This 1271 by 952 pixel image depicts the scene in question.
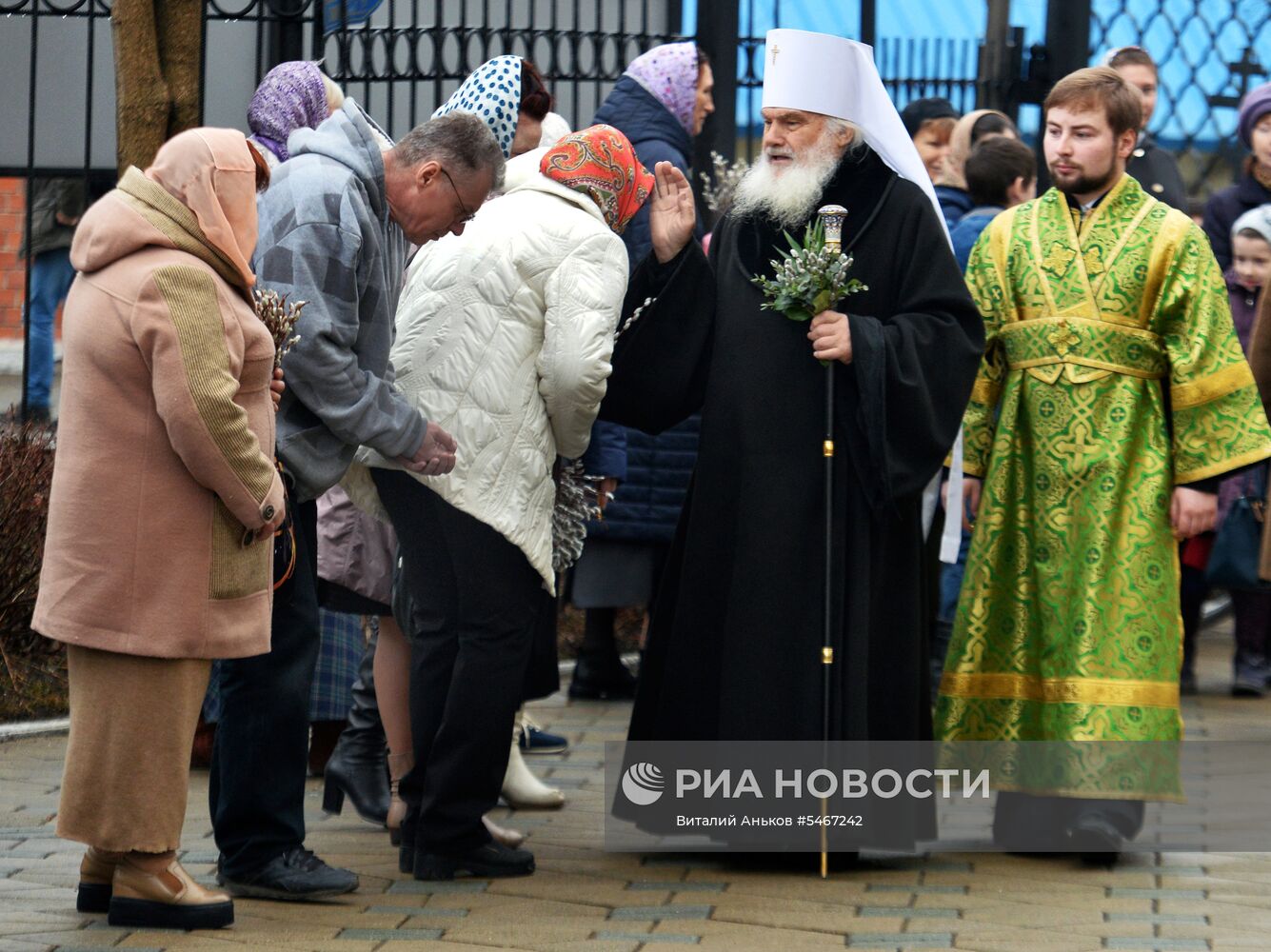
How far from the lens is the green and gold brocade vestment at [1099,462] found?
→ 17.6ft

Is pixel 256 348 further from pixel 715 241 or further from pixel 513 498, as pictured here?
pixel 715 241

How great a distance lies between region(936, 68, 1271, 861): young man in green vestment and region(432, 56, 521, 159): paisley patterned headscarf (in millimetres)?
1354

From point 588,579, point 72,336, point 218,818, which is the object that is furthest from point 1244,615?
point 72,336

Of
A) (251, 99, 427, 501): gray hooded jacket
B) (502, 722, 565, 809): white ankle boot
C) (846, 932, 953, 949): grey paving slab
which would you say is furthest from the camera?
(502, 722, 565, 809): white ankle boot

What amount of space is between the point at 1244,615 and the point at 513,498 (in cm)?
411

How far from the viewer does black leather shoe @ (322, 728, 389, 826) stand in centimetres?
571

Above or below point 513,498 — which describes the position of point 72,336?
above

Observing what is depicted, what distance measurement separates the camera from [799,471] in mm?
5250

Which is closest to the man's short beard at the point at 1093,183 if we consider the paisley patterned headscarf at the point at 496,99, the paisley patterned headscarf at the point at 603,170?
the paisley patterned headscarf at the point at 603,170

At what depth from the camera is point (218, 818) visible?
4742 mm

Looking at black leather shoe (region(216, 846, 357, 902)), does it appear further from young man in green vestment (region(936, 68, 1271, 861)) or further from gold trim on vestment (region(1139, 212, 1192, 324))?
gold trim on vestment (region(1139, 212, 1192, 324))

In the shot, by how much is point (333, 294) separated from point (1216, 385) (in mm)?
2234

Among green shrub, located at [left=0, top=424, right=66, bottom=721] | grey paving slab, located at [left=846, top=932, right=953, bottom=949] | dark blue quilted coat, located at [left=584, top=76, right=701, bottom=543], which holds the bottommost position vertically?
grey paving slab, located at [left=846, top=932, right=953, bottom=949]

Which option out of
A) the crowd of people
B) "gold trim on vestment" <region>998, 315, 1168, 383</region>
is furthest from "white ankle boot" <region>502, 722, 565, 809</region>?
"gold trim on vestment" <region>998, 315, 1168, 383</region>
